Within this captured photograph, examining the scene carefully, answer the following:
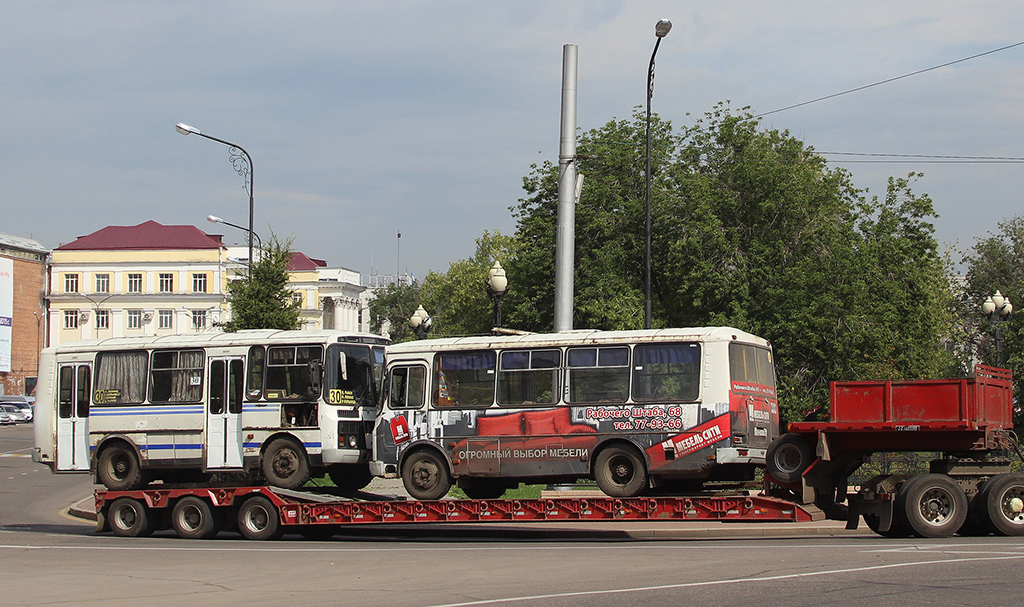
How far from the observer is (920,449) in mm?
16141

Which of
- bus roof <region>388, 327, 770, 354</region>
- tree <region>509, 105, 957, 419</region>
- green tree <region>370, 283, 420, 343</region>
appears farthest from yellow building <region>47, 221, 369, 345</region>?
bus roof <region>388, 327, 770, 354</region>

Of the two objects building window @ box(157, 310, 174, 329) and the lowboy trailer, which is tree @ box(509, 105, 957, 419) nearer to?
the lowboy trailer

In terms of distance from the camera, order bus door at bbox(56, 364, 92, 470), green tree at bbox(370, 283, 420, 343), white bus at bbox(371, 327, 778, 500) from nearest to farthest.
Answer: white bus at bbox(371, 327, 778, 500) → bus door at bbox(56, 364, 92, 470) → green tree at bbox(370, 283, 420, 343)

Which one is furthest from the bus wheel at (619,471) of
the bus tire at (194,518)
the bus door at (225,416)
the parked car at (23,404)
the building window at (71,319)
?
the building window at (71,319)

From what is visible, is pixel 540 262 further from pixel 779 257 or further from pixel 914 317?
pixel 914 317

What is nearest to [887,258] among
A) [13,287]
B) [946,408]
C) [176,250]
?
[946,408]

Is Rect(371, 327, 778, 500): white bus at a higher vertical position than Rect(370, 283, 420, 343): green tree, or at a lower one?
lower

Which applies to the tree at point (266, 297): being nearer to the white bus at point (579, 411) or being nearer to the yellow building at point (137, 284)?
the white bus at point (579, 411)

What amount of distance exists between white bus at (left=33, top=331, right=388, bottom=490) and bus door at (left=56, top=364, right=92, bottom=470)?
19 mm

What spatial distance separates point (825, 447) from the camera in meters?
16.3

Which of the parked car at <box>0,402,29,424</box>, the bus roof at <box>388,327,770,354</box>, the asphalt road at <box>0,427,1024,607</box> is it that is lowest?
the parked car at <box>0,402,29,424</box>

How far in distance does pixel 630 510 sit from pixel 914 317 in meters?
28.0

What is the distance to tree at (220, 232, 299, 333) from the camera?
112 ft

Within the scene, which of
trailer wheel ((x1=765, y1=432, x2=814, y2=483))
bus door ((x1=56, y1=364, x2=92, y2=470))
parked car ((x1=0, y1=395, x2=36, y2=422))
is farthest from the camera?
parked car ((x1=0, y1=395, x2=36, y2=422))
